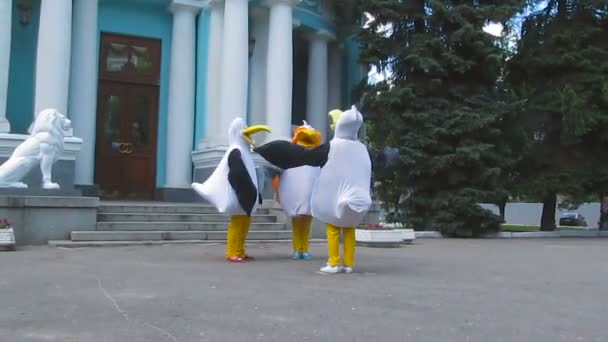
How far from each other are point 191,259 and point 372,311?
383 centimetres

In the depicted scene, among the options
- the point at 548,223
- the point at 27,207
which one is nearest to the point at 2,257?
the point at 27,207

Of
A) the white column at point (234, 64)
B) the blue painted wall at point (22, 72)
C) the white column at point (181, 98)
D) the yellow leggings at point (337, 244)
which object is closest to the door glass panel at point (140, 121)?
the white column at point (181, 98)

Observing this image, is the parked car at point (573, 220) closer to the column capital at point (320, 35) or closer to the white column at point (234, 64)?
the column capital at point (320, 35)

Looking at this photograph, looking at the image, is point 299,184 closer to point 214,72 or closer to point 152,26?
point 214,72

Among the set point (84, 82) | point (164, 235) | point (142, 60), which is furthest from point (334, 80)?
point (164, 235)

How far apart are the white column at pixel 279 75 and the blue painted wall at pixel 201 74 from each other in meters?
1.58

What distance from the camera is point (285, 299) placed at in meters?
5.17

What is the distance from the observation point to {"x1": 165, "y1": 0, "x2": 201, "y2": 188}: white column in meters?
14.3

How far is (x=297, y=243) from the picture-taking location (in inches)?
334

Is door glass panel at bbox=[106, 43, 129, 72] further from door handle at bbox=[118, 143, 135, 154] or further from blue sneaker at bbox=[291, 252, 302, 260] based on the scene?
blue sneaker at bbox=[291, 252, 302, 260]

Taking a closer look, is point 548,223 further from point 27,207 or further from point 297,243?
point 27,207

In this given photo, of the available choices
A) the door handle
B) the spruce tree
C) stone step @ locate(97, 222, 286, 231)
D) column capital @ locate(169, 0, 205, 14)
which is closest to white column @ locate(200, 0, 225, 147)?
column capital @ locate(169, 0, 205, 14)

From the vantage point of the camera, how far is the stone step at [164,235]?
9734 millimetres

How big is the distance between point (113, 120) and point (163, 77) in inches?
58.8
